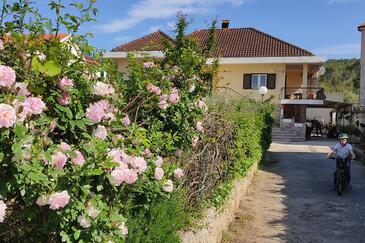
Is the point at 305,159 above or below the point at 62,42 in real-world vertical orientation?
below

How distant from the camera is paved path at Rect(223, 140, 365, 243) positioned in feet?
25.3

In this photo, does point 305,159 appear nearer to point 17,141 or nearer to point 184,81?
point 184,81

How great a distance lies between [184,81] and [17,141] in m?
3.83

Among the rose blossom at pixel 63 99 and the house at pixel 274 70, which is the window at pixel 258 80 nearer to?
the house at pixel 274 70

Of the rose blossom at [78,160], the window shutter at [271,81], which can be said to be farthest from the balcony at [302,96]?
the rose blossom at [78,160]

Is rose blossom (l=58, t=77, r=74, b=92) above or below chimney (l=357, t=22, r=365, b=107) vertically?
below

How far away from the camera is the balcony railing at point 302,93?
35438mm

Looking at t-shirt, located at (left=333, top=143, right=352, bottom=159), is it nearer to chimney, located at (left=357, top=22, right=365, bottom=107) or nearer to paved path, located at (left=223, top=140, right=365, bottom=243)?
paved path, located at (left=223, top=140, right=365, bottom=243)

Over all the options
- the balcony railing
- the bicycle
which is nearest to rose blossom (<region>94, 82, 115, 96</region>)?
the bicycle

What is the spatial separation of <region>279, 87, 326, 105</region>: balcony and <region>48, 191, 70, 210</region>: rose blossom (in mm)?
33694

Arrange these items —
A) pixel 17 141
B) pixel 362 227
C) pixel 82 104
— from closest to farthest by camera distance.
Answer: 1. pixel 17 141
2. pixel 82 104
3. pixel 362 227

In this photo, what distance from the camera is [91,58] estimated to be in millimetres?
3668

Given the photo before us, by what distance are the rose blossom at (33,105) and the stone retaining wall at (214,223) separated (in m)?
2.68

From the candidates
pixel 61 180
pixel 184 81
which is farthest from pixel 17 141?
pixel 184 81
